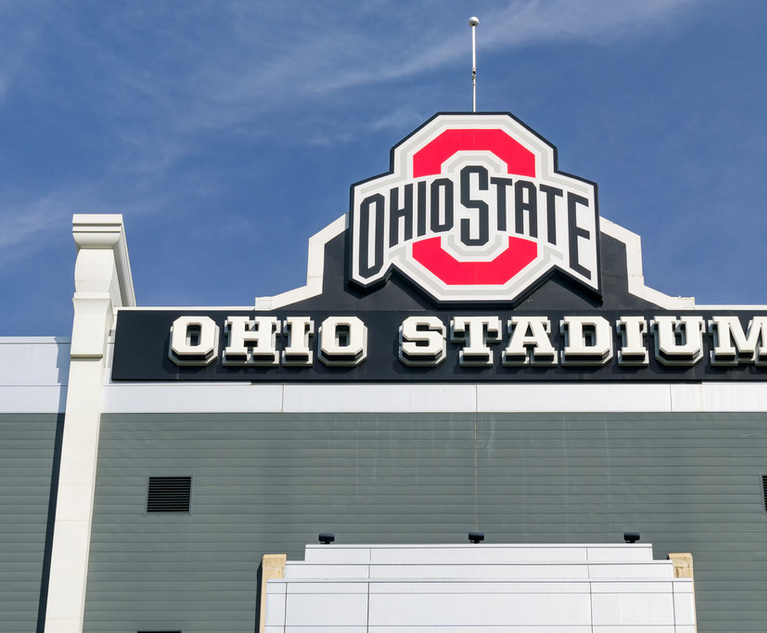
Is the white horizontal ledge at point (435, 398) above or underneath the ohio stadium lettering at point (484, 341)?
underneath

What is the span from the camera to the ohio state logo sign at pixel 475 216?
34.5 metres

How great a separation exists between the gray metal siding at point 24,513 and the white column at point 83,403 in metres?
0.66

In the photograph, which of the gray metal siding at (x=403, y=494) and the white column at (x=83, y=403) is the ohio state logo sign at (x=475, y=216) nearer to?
the gray metal siding at (x=403, y=494)

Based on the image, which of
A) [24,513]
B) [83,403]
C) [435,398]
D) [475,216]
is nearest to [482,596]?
[435,398]

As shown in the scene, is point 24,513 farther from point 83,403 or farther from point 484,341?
point 484,341

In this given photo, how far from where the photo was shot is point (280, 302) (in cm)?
3447

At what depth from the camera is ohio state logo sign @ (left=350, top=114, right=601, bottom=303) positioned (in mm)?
34500

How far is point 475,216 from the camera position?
35.3m

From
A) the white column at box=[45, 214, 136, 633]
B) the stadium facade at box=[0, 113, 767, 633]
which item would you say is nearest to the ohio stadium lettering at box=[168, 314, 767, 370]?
the stadium facade at box=[0, 113, 767, 633]

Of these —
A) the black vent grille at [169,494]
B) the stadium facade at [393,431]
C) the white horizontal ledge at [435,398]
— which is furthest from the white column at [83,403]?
the black vent grille at [169,494]

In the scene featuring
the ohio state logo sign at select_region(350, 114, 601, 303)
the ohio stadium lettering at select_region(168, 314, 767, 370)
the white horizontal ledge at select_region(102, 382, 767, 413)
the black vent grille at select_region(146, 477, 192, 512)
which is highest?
the ohio state logo sign at select_region(350, 114, 601, 303)

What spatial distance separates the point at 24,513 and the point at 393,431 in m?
9.80

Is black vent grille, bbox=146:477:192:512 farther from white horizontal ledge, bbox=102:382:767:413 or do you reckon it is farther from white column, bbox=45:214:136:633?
white horizontal ledge, bbox=102:382:767:413

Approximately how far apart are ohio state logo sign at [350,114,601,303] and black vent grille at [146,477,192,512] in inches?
285
